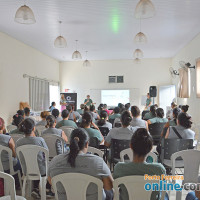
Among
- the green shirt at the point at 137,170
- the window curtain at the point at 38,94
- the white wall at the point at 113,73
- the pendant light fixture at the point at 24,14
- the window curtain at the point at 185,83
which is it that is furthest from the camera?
the white wall at the point at 113,73

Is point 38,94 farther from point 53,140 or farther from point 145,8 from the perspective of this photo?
point 145,8

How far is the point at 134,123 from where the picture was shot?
479 centimetres

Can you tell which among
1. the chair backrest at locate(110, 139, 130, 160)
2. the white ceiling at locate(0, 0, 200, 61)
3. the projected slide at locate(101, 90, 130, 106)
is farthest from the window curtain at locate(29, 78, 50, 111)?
the chair backrest at locate(110, 139, 130, 160)

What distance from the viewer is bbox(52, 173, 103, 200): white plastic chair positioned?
183 cm

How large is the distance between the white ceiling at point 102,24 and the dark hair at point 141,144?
409 centimetres

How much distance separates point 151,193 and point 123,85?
11761 mm

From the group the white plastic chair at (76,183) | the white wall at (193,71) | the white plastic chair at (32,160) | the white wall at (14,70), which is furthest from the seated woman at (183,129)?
the white wall at (14,70)

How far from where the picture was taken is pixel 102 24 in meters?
6.99

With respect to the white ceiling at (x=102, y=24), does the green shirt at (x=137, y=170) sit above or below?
below

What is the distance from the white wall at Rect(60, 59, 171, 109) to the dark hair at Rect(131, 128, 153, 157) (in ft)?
37.6

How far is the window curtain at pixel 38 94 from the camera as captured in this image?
1002cm

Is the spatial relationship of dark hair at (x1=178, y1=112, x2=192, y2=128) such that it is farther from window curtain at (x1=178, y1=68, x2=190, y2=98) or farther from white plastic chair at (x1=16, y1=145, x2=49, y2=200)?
window curtain at (x1=178, y1=68, x2=190, y2=98)

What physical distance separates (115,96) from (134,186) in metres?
11.8

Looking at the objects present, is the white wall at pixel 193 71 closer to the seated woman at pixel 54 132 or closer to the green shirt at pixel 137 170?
the seated woman at pixel 54 132
